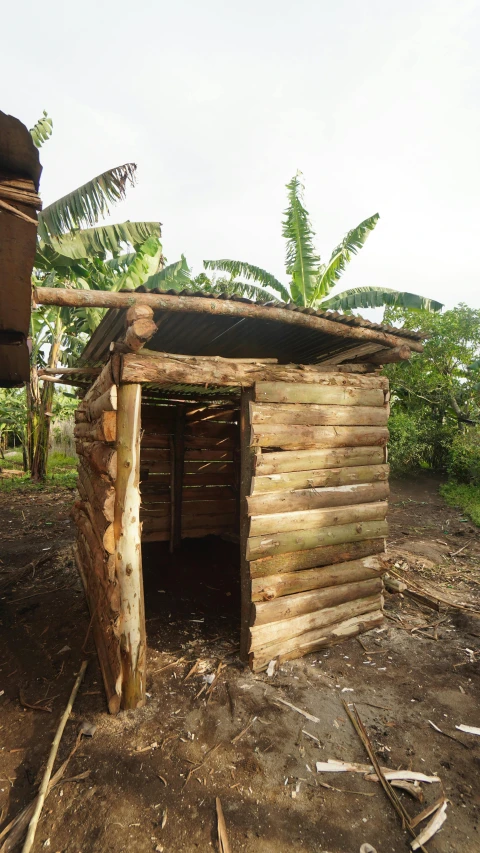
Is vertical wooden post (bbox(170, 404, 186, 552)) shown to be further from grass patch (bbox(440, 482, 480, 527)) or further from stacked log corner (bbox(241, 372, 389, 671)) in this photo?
grass patch (bbox(440, 482, 480, 527))

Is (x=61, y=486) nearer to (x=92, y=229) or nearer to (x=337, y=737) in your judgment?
(x=92, y=229)

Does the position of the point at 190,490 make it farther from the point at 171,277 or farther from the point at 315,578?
the point at 171,277

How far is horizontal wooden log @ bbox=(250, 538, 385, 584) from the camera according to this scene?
391cm

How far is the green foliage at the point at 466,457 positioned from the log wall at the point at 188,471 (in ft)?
28.0

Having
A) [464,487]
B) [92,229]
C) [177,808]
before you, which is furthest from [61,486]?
[464,487]

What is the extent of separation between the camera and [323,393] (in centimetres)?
430

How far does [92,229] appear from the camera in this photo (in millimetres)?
8688

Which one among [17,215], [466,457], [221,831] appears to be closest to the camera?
[17,215]

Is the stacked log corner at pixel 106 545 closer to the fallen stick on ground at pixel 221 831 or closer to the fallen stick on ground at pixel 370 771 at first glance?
the fallen stick on ground at pixel 221 831

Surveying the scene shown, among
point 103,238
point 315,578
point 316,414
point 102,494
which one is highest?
point 103,238

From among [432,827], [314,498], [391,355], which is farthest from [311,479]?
[432,827]

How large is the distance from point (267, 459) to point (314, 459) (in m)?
0.61

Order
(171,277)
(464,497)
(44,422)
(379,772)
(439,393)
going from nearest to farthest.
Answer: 1. (379,772)
2. (171,277)
3. (464,497)
4. (44,422)
5. (439,393)

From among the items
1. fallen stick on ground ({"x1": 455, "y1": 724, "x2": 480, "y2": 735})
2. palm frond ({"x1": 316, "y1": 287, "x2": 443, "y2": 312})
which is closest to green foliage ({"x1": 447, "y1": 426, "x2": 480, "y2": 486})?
palm frond ({"x1": 316, "y1": 287, "x2": 443, "y2": 312})
